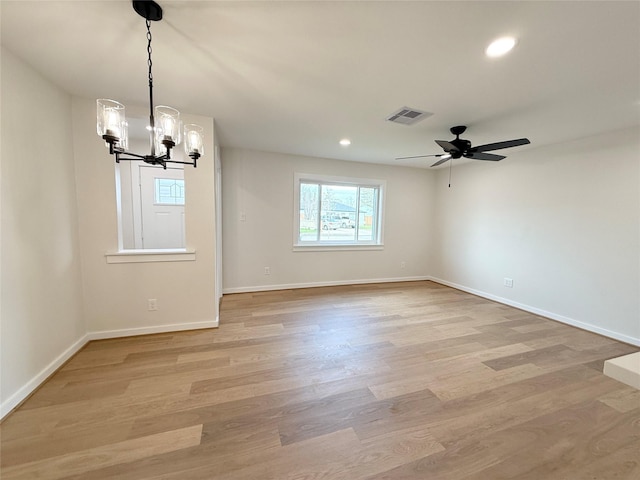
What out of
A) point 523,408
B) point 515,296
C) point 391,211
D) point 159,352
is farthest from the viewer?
point 391,211

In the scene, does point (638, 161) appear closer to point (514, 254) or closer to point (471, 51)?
point (514, 254)

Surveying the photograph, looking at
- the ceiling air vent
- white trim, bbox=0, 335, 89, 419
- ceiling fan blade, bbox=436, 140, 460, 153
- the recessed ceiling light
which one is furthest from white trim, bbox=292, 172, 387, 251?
the recessed ceiling light

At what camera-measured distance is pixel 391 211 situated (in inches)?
206

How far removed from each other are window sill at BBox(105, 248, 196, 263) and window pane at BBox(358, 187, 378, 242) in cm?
336

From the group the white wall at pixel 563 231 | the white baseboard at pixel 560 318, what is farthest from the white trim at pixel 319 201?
the white baseboard at pixel 560 318

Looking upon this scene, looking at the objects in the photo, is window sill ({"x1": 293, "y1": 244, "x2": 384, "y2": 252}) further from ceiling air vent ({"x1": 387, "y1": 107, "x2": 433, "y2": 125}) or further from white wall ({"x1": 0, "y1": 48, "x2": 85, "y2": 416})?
white wall ({"x1": 0, "y1": 48, "x2": 85, "y2": 416})

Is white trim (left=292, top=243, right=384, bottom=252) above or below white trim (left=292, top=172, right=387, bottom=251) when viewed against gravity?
below

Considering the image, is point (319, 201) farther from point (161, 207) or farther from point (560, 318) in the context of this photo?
point (560, 318)

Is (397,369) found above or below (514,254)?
below

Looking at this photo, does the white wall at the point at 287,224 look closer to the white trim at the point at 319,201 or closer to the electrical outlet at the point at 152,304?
the white trim at the point at 319,201

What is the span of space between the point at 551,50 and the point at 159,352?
3.90 m

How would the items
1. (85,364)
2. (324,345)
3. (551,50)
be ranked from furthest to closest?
(324,345), (85,364), (551,50)

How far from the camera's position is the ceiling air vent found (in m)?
2.51

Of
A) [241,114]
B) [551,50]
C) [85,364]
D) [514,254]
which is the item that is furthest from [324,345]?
[514,254]
